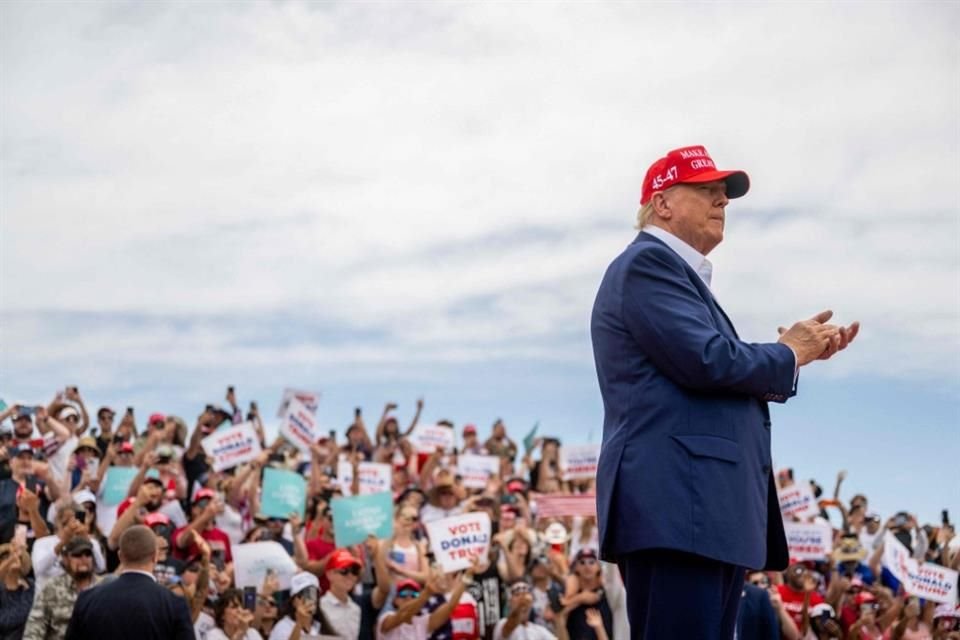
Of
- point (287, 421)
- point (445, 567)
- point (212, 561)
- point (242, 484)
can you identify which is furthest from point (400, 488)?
point (212, 561)

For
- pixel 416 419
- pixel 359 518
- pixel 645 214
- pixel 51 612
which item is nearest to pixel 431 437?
pixel 416 419

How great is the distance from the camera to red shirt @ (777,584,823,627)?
46.6 ft

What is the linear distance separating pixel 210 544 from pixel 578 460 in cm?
617

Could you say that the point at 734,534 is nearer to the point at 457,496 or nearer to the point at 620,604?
the point at 620,604

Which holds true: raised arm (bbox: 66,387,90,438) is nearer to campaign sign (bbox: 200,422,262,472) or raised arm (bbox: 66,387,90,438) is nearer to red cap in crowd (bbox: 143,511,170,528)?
campaign sign (bbox: 200,422,262,472)

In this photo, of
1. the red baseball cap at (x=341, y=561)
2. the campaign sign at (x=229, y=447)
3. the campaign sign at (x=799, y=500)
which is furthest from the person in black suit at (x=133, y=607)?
the campaign sign at (x=799, y=500)

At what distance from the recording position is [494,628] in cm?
1300

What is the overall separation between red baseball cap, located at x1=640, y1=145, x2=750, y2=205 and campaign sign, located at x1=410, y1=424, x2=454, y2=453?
14822mm

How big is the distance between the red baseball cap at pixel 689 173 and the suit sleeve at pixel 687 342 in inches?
10.7

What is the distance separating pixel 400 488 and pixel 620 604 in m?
6.33

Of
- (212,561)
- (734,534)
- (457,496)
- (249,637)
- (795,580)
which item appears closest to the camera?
(734,534)

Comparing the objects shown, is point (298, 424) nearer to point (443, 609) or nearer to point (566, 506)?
point (566, 506)

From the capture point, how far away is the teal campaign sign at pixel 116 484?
1329 cm

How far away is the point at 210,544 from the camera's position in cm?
1276
